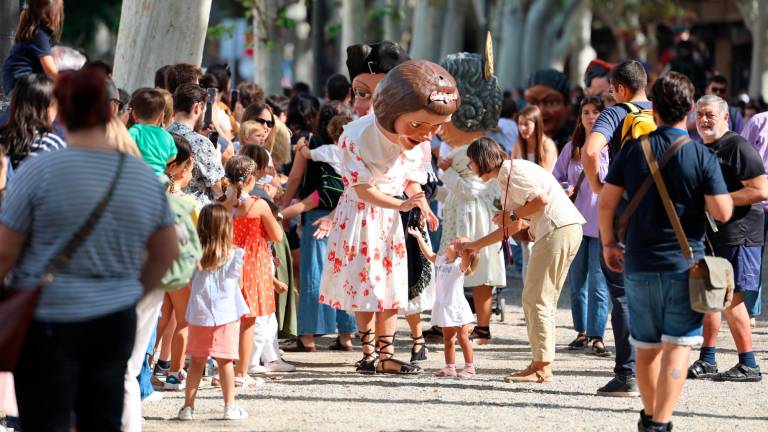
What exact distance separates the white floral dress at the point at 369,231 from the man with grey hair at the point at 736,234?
6.34ft

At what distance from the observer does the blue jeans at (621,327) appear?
8398 millimetres

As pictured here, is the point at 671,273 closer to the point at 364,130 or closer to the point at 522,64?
the point at 364,130

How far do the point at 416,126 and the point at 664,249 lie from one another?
8.17 feet

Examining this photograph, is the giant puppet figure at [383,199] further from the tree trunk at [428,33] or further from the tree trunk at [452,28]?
the tree trunk at [452,28]

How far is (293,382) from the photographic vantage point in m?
8.95

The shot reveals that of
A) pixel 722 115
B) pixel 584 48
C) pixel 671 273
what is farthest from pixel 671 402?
pixel 584 48

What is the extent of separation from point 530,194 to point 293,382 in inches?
76.5

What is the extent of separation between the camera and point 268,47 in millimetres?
23219

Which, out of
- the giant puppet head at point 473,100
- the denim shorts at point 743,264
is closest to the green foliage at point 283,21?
the giant puppet head at point 473,100

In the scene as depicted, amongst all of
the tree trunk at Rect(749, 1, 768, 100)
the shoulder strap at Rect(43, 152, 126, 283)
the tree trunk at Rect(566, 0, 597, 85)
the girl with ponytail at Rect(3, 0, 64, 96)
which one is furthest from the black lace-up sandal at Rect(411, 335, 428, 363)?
the tree trunk at Rect(566, 0, 597, 85)

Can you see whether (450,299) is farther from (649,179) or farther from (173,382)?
(649,179)

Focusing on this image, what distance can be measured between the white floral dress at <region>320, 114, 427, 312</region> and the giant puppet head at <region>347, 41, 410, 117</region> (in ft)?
3.31

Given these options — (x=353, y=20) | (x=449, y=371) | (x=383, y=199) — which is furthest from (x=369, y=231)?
(x=353, y=20)

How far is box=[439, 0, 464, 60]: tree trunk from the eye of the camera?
102ft
